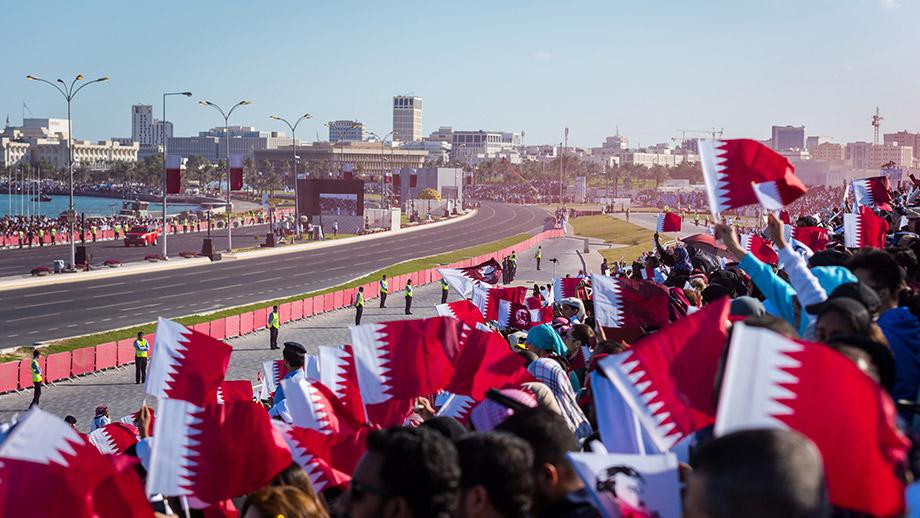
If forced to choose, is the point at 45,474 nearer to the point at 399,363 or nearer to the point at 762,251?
the point at 399,363

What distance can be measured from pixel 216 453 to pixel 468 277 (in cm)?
1233

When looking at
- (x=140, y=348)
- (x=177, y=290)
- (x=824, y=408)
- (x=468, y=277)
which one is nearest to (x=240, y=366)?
(x=140, y=348)

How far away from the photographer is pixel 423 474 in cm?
402

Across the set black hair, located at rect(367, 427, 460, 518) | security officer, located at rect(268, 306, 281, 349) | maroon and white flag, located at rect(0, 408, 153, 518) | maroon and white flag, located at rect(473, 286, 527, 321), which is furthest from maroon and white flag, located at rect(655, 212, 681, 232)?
black hair, located at rect(367, 427, 460, 518)

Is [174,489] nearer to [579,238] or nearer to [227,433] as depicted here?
[227,433]

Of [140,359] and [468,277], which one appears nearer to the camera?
[468,277]

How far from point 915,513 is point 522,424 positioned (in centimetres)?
153

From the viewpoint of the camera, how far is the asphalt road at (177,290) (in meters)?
37.9

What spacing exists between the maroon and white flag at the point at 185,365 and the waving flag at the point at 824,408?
456 cm

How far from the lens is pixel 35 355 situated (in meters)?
26.5

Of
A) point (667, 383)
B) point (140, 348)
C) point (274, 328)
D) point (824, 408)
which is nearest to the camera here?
point (824, 408)

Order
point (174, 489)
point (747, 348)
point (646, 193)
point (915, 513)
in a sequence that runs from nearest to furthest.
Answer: point (915, 513), point (747, 348), point (174, 489), point (646, 193)

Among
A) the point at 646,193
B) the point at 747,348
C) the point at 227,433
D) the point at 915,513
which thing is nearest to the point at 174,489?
the point at 227,433

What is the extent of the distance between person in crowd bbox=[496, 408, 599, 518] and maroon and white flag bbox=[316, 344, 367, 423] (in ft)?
9.86
